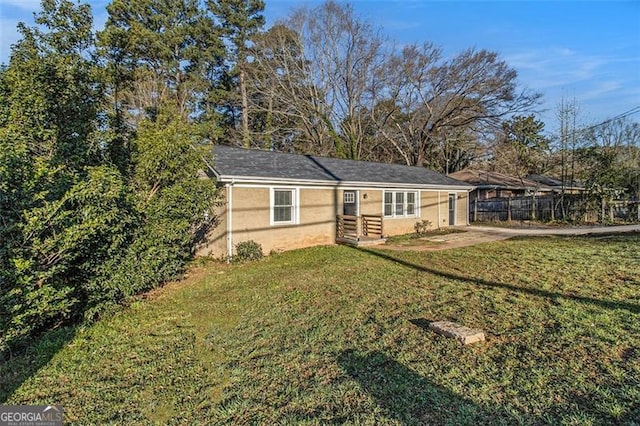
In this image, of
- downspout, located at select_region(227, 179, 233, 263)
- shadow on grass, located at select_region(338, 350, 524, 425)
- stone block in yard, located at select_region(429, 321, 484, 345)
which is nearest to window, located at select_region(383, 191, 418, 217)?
downspout, located at select_region(227, 179, 233, 263)

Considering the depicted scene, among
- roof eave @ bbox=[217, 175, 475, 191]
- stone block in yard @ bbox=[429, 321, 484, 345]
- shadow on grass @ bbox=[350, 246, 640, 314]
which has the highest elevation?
roof eave @ bbox=[217, 175, 475, 191]

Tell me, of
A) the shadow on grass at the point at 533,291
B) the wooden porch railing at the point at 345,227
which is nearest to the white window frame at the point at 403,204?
the wooden porch railing at the point at 345,227

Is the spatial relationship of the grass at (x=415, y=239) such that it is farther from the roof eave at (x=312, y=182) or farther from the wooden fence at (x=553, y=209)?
the wooden fence at (x=553, y=209)

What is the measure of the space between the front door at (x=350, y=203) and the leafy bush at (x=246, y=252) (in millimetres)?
4586

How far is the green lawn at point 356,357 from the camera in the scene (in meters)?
3.08

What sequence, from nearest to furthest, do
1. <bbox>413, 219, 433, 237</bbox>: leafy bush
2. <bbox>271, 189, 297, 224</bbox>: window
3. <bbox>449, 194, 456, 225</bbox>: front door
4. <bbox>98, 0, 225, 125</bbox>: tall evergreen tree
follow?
<bbox>271, 189, 297, 224</bbox>: window → <bbox>413, 219, 433, 237</bbox>: leafy bush → <bbox>449, 194, 456, 225</bbox>: front door → <bbox>98, 0, 225, 125</bbox>: tall evergreen tree

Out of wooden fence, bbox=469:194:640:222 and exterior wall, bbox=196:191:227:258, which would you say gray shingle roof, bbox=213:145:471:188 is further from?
wooden fence, bbox=469:194:640:222

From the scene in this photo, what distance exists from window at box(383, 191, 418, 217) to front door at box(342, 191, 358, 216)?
5.70ft

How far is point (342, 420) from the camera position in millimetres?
2928

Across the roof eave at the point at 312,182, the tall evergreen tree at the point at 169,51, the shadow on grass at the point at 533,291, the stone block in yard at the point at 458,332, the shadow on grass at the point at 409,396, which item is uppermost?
the tall evergreen tree at the point at 169,51

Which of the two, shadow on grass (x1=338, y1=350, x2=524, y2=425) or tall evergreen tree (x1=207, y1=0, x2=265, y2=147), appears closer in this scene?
shadow on grass (x1=338, y1=350, x2=524, y2=425)

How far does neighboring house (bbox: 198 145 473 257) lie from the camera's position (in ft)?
36.4

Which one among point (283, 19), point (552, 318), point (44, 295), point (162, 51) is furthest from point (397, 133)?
point (44, 295)

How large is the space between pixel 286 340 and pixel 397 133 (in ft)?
90.3
